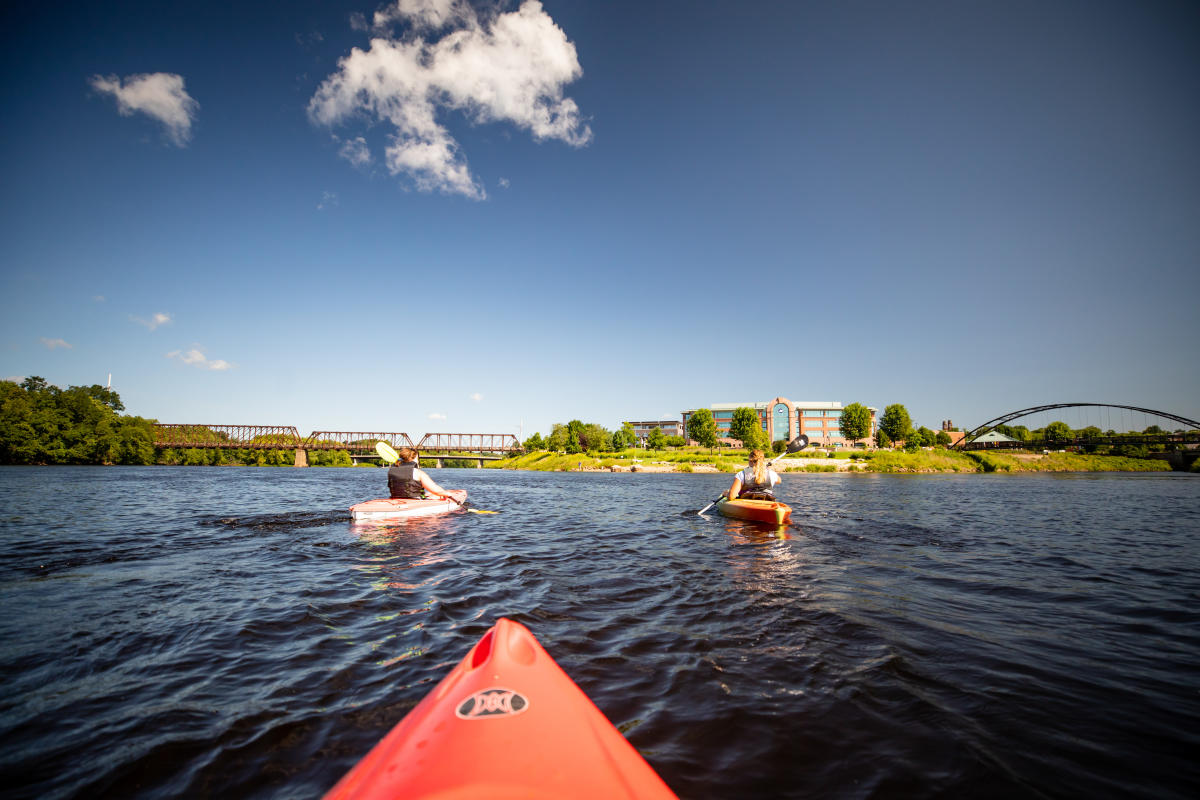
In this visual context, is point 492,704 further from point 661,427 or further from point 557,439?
point 661,427

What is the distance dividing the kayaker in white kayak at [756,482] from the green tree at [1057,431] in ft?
442

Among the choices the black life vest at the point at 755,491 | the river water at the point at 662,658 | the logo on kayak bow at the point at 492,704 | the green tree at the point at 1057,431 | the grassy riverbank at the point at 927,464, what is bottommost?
the grassy riverbank at the point at 927,464

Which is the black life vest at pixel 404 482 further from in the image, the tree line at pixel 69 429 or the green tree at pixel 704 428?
the green tree at pixel 704 428

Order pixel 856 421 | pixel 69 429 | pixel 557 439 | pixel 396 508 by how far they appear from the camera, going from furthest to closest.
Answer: pixel 557 439 < pixel 856 421 < pixel 69 429 < pixel 396 508

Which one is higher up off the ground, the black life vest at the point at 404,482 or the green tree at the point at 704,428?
the green tree at the point at 704,428

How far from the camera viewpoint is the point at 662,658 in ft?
16.0

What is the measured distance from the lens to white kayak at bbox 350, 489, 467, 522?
13.7 metres

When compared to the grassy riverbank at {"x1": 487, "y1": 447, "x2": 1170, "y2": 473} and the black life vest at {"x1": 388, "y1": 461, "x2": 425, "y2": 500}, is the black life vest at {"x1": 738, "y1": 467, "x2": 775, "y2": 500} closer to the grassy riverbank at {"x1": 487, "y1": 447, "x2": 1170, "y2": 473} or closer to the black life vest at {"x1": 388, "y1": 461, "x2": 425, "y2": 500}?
the black life vest at {"x1": 388, "y1": 461, "x2": 425, "y2": 500}

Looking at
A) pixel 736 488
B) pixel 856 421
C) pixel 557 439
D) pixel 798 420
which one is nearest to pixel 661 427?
pixel 798 420

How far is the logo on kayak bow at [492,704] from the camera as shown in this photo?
2557mm

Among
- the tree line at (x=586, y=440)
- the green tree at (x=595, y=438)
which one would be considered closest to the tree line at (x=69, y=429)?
the tree line at (x=586, y=440)

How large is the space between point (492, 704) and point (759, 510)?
12327 mm

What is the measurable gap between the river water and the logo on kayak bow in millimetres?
1180

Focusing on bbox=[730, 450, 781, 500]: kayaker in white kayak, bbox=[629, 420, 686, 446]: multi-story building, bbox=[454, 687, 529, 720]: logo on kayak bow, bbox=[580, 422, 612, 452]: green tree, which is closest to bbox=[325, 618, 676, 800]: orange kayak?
bbox=[454, 687, 529, 720]: logo on kayak bow
